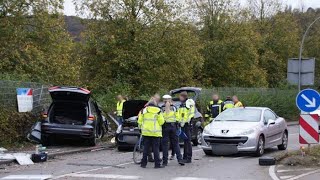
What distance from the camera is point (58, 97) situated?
57.4 feet

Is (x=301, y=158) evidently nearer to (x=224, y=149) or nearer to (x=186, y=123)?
(x=224, y=149)

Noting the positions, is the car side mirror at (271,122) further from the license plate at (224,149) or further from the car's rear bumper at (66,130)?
the car's rear bumper at (66,130)

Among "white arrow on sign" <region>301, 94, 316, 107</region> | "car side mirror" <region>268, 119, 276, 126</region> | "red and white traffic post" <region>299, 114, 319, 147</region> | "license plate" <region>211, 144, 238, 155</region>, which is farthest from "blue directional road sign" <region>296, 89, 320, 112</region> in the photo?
"car side mirror" <region>268, 119, 276, 126</region>

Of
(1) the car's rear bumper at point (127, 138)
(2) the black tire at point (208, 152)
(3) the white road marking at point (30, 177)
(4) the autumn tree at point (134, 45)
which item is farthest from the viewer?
(4) the autumn tree at point (134, 45)

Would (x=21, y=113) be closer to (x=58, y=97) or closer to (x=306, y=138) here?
(x=58, y=97)

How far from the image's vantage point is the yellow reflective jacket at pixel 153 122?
41.5ft

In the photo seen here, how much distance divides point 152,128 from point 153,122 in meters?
0.15

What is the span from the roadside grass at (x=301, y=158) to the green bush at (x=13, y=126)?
27.6ft

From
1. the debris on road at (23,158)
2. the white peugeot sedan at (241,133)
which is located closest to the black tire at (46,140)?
the debris on road at (23,158)

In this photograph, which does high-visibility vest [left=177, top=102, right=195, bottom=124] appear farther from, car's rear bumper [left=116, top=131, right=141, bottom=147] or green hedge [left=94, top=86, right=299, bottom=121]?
green hedge [left=94, top=86, right=299, bottom=121]

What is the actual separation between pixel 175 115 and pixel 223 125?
2608 millimetres

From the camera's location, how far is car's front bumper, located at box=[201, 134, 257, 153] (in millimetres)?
14766

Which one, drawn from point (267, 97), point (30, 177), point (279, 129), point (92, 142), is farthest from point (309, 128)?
point (267, 97)

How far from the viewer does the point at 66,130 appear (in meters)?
17.2
